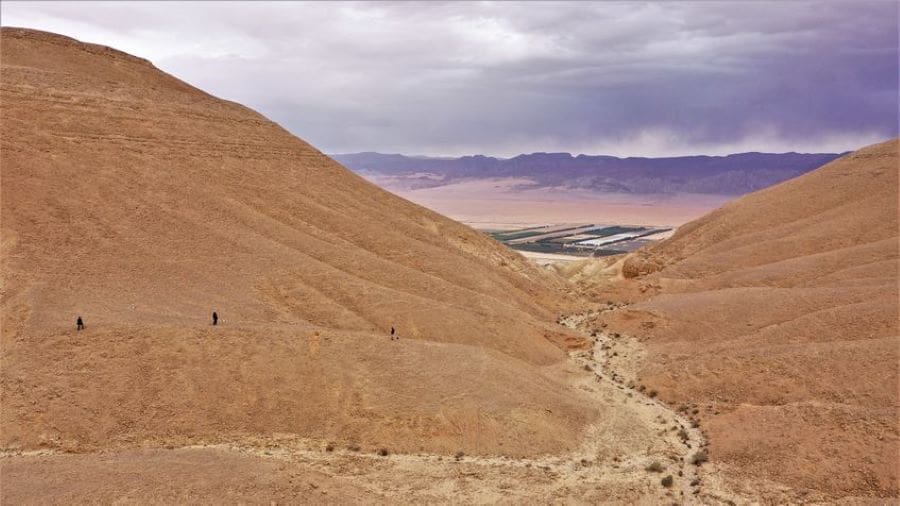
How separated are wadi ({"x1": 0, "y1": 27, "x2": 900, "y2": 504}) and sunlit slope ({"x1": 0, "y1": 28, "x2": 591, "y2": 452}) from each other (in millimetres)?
127

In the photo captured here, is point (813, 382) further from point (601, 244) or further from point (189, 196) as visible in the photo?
point (601, 244)

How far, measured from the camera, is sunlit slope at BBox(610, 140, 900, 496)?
23312 millimetres

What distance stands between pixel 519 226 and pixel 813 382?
6549 inches

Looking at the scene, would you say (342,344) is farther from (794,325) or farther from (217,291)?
(794,325)

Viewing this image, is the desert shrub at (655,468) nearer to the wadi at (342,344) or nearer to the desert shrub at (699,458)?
the wadi at (342,344)

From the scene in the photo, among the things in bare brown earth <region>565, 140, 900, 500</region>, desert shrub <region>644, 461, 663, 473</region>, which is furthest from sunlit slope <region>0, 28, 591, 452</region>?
bare brown earth <region>565, 140, 900, 500</region>

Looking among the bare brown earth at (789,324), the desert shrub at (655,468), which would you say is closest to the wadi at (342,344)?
the desert shrub at (655,468)

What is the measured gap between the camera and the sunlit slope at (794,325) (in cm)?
2331

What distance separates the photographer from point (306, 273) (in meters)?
34.6

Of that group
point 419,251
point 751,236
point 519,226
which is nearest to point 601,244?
point 519,226

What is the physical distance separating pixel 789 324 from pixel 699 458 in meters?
14.2

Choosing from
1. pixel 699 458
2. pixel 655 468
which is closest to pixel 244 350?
pixel 655 468

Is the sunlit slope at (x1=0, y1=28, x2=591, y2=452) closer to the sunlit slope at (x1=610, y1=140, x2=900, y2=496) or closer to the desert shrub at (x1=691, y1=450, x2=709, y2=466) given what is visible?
the desert shrub at (x1=691, y1=450, x2=709, y2=466)

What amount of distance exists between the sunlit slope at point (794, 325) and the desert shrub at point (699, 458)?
0.68m
